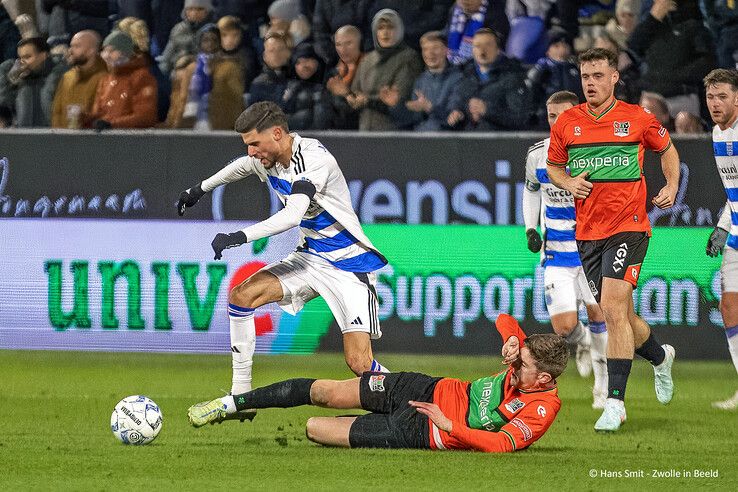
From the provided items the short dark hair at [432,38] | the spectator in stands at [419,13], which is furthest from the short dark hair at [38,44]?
the short dark hair at [432,38]

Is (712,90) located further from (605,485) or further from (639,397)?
(605,485)

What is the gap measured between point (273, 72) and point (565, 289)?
4232 millimetres

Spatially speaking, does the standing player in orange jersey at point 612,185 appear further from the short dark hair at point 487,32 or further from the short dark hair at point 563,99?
the short dark hair at point 487,32

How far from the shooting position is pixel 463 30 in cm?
1397

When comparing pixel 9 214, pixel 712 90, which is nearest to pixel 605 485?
pixel 712 90

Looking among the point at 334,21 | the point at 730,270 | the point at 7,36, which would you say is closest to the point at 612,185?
the point at 730,270

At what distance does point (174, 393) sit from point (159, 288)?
6.86 ft

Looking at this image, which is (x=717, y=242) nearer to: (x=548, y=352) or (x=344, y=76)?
(x=548, y=352)

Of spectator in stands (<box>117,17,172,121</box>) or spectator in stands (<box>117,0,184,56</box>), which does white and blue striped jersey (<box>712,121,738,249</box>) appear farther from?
spectator in stands (<box>117,0,184,56</box>)

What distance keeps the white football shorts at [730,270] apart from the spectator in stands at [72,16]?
7.14m

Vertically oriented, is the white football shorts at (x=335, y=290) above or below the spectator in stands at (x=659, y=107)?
below

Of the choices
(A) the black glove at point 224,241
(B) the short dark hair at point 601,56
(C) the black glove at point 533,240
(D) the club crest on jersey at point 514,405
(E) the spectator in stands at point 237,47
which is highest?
(E) the spectator in stands at point 237,47

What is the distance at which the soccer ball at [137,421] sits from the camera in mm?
8141

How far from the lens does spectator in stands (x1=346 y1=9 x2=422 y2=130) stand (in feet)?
44.7
